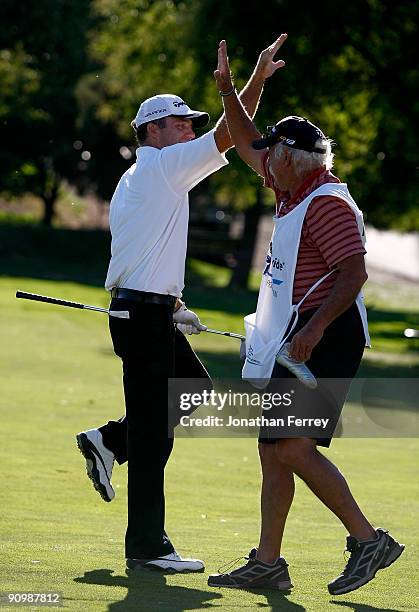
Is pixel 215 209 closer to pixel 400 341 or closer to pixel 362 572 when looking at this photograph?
pixel 400 341

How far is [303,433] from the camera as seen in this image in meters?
6.74

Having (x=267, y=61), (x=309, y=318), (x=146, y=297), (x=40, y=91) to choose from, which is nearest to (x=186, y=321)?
(x=146, y=297)

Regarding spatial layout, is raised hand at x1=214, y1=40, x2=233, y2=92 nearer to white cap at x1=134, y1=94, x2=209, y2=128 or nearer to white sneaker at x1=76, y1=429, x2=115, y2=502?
white cap at x1=134, y1=94, x2=209, y2=128

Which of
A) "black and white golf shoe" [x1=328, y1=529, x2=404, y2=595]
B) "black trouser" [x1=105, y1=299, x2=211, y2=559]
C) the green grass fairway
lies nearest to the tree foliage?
the green grass fairway

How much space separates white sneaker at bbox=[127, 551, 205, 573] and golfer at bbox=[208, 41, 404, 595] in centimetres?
35

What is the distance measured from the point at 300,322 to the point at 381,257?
6500cm

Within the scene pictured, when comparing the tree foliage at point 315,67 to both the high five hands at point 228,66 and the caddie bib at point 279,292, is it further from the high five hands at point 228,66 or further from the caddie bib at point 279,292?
the caddie bib at point 279,292

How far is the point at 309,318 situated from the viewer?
22.2 ft

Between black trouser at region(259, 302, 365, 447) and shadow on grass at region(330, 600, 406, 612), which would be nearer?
shadow on grass at region(330, 600, 406, 612)

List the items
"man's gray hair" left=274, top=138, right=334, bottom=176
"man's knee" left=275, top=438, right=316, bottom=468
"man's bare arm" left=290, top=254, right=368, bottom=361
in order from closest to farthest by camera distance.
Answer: "man's bare arm" left=290, top=254, right=368, bottom=361 → "man's knee" left=275, top=438, right=316, bottom=468 → "man's gray hair" left=274, top=138, right=334, bottom=176

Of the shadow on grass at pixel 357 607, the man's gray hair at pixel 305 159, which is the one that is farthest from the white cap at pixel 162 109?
the shadow on grass at pixel 357 607

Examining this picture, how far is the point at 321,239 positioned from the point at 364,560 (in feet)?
4.79

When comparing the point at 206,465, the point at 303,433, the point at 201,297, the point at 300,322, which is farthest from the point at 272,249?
the point at 201,297

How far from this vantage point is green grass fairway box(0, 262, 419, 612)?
663 centimetres
